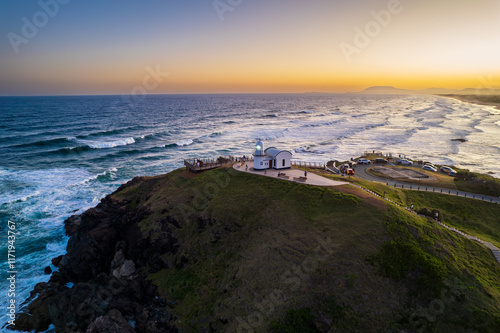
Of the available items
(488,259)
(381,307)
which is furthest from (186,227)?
(488,259)

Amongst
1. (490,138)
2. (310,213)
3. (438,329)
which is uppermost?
(310,213)

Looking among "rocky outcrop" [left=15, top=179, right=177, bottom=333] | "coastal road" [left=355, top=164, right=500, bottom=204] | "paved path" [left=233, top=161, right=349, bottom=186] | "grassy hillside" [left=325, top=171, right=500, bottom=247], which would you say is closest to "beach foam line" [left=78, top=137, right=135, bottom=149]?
"rocky outcrop" [left=15, top=179, right=177, bottom=333]

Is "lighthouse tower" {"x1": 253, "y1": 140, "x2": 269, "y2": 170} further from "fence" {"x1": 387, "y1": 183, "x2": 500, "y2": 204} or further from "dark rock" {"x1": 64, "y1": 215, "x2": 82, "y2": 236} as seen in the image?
"dark rock" {"x1": 64, "y1": 215, "x2": 82, "y2": 236}

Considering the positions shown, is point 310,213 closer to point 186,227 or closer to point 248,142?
point 186,227

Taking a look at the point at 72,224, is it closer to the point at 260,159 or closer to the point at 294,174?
the point at 260,159

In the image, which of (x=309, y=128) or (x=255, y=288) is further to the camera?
(x=309, y=128)

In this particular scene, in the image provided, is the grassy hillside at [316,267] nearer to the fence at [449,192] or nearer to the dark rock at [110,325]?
the dark rock at [110,325]

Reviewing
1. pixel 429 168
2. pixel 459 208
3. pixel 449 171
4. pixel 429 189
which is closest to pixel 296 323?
pixel 459 208
